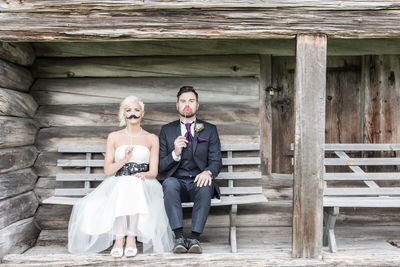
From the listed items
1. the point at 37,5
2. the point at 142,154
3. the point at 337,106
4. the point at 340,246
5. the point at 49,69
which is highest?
the point at 37,5

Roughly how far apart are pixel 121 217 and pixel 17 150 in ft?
4.84

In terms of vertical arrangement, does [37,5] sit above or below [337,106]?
above

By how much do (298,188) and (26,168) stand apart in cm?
295

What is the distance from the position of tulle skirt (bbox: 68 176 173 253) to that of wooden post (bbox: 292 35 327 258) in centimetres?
124

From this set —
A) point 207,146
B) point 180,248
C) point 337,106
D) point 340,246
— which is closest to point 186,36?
point 207,146

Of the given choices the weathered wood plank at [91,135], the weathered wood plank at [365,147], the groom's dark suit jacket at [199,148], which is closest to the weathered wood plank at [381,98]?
the weathered wood plank at [365,147]

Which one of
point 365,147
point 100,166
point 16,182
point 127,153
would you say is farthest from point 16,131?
point 365,147

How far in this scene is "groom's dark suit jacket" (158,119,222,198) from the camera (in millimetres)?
3950

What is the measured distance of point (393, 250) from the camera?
12.9 feet

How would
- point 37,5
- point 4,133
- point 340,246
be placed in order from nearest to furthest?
1. point 37,5
2. point 4,133
3. point 340,246

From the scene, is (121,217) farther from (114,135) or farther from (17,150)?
(17,150)

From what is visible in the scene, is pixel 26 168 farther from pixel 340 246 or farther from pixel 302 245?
pixel 340 246

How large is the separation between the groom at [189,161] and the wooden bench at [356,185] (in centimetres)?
113

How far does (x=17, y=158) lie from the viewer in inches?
161
